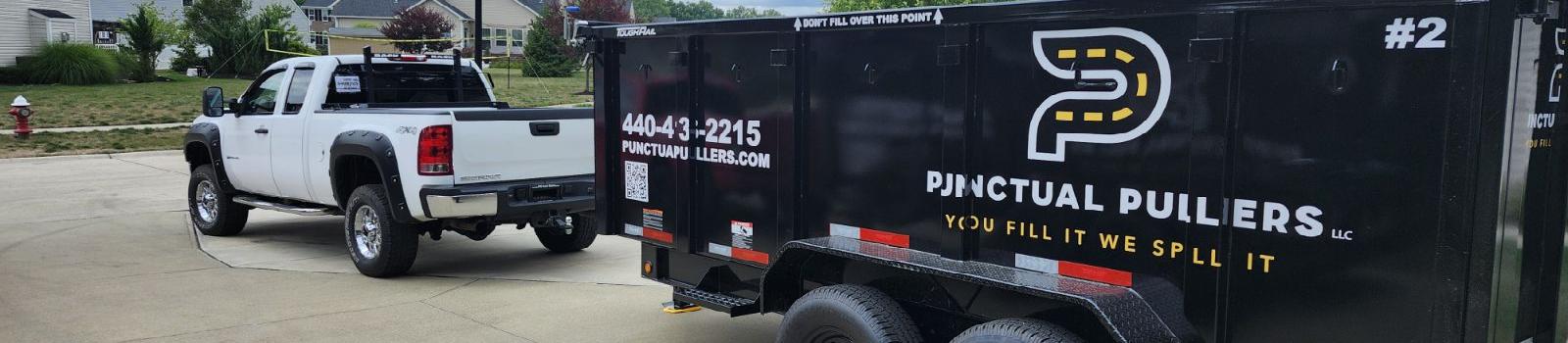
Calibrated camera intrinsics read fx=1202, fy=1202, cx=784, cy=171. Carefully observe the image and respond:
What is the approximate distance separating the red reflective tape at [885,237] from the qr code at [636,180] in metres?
1.51

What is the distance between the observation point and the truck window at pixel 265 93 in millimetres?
9875

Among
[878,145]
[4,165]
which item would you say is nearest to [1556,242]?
[878,145]

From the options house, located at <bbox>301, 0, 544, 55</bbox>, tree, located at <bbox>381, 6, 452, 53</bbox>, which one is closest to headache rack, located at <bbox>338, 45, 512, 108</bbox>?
tree, located at <bbox>381, 6, 452, 53</bbox>

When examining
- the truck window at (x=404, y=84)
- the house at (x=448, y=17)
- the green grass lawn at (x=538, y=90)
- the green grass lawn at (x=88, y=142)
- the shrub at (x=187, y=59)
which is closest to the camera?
the truck window at (x=404, y=84)

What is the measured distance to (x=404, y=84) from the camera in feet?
32.2

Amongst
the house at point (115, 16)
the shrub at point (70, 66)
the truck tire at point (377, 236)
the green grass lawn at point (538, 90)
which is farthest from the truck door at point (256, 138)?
the house at point (115, 16)

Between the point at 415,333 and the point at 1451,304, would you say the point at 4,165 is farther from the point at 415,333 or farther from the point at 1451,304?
the point at 1451,304

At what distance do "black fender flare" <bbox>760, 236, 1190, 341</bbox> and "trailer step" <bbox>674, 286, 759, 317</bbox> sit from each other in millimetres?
302

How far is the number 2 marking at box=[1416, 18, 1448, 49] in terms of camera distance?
10.1ft

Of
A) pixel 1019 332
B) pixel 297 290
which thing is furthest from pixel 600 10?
pixel 1019 332

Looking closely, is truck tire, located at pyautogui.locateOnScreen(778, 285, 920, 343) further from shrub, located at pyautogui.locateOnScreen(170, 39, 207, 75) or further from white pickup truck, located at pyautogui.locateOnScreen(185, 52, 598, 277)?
shrub, located at pyautogui.locateOnScreen(170, 39, 207, 75)

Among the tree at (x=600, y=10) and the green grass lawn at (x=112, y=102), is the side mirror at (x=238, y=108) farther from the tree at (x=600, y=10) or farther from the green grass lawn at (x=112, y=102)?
the tree at (x=600, y=10)

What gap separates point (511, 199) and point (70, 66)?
33146mm

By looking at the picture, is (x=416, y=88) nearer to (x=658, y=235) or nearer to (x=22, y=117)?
(x=658, y=235)
